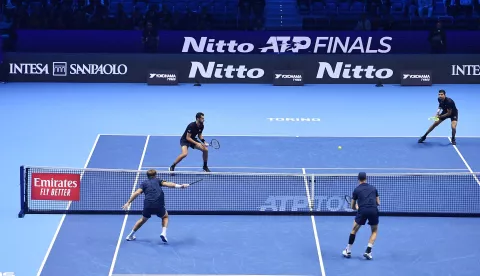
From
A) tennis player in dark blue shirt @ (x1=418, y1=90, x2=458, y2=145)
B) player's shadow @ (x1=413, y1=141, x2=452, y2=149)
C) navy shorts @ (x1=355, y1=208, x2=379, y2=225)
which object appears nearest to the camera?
navy shorts @ (x1=355, y1=208, x2=379, y2=225)

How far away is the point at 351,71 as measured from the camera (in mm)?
36031

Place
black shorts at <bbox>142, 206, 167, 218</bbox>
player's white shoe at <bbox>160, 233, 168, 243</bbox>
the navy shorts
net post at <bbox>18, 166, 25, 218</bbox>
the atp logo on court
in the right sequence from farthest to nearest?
the atp logo on court < net post at <bbox>18, 166, 25, 218</bbox> < player's white shoe at <bbox>160, 233, 168, 243</bbox> < black shorts at <bbox>142, 206, 167, 218</bbox> < the navy shorts

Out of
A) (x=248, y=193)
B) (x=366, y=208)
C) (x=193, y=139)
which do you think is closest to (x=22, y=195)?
(x=193, y=139)

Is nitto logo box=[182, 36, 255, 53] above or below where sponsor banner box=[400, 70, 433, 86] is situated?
above

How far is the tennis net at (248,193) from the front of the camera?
2073cm

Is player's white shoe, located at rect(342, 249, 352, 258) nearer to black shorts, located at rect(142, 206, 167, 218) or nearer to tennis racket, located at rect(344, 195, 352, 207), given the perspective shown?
tennis racket, located at rect(344, 195, 352, 207)

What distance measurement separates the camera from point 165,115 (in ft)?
101

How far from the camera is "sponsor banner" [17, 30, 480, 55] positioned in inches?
1421

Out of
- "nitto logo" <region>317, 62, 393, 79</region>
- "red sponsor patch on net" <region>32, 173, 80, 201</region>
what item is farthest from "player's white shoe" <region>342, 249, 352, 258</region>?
"nitto logo" <region>317, 62, 393, 79</region>

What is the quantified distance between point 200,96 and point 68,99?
4801mm

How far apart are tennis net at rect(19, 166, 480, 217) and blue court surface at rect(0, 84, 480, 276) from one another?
0.08 metres

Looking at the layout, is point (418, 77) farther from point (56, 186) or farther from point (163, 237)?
point (163, 237)

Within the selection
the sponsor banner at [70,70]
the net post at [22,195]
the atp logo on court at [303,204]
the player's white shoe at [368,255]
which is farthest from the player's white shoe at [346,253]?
the sponsor banner at [70,70]

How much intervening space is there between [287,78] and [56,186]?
55.1ft
